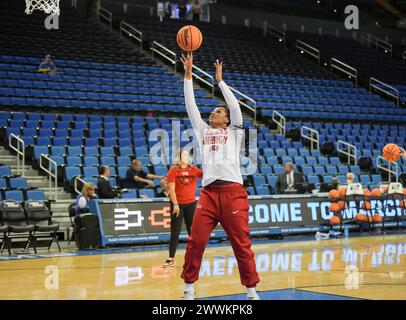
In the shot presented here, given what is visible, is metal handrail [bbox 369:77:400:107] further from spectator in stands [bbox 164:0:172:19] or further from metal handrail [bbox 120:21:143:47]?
metal handrail [bbox 120:21:143:47]

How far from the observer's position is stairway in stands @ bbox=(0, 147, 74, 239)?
14820 mm

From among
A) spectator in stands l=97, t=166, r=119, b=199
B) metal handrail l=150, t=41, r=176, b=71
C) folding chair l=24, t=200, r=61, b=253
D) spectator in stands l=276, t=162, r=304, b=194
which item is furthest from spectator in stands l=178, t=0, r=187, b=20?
folding chair l=24, t=200, r=61, b=253

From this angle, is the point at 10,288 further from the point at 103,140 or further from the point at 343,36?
the point at 343,36

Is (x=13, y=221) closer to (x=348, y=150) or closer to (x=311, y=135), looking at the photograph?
(x=311, y=135)

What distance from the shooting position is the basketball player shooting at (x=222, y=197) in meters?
6.30

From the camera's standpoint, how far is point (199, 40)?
699cm

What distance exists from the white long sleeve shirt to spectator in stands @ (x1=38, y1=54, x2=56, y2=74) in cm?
1632

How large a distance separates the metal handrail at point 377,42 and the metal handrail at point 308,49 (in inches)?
197

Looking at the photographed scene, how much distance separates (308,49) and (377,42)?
18.2 ft

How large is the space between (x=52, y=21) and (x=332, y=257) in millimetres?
18148

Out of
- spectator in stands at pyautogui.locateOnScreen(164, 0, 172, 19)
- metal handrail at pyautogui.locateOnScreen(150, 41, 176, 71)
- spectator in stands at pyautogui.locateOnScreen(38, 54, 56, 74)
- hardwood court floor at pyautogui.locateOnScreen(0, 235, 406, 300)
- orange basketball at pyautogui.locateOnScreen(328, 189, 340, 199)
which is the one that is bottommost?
hardwood court floor at pyautogui.locateOnScreen(0, 235, 406, 300)

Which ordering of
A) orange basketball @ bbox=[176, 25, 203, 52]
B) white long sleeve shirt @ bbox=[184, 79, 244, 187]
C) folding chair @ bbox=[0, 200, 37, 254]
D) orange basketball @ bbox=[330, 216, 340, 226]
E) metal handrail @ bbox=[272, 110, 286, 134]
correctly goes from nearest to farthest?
white long sleeve shirt @ bbox=[184, 79, 244, 187], orange basketball @ bbox=[176, 25, 203, 52], folding chair @ bbox=[0, 200, 37, 254], orange basketball @ bbox=[330, 216, 340, 226], metal handrail @ bbox=[272, 110, 286, 134]

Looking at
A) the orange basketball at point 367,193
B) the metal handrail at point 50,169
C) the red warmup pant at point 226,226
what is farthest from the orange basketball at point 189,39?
the orange basketball at point 367,193

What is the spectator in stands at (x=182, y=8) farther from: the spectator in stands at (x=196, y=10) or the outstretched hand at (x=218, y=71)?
the outstretched hand at (x=218, y=71)
